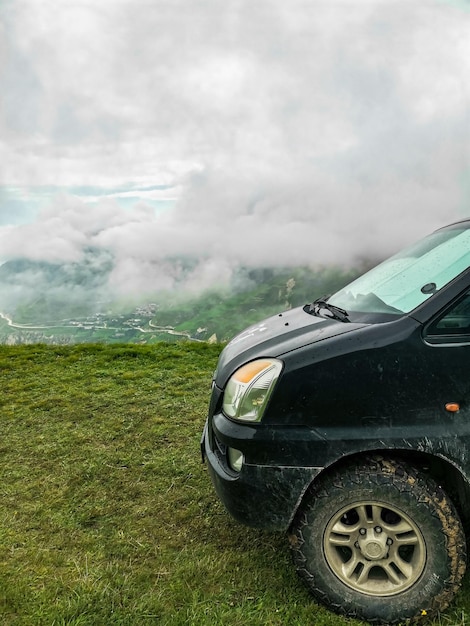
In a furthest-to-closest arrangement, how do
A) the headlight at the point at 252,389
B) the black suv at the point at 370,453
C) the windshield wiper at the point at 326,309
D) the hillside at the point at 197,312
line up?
the hillside at the point at 197,312, the windshield wiper at the point at 326,309, the headlight at the point at 252,389, the black suv at the point at 370,453

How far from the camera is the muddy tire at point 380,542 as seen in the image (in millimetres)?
2219

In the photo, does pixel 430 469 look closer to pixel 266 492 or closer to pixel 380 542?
pixel 380 542

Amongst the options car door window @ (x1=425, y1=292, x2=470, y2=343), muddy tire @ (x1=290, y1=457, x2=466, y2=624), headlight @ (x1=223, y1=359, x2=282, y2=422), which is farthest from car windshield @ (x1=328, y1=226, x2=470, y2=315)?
muddy tire @ (x1=290, y1=457, x2=466, y2=624)

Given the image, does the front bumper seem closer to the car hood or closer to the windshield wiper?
the car hood

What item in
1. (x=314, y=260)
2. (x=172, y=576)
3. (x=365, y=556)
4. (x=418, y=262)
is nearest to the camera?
(x=365, y=556)

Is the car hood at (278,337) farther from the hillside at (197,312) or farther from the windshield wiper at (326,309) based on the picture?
the hillside at (197,312)

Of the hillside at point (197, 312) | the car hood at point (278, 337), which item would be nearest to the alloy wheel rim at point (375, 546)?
the car hood at point (278, 337)

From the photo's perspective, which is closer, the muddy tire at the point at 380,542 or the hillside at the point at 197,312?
the muddy tire at the point at 380,542

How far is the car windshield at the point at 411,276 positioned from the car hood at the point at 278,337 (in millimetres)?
240

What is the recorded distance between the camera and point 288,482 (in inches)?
90.0

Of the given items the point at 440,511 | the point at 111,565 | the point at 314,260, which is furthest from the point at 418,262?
the point at 314,260

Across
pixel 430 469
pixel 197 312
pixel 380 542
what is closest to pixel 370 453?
pixel 430 469

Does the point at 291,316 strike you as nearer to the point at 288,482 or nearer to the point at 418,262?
the point at 418,262

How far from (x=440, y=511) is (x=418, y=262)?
141cm
